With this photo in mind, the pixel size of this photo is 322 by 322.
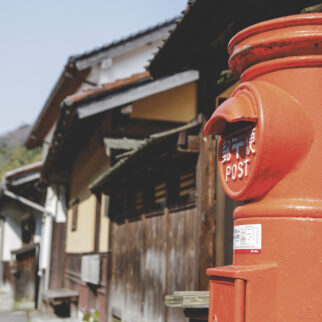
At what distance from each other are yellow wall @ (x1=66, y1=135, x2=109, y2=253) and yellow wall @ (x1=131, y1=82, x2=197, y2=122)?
1.18m

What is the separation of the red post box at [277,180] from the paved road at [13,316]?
1122 centimetres

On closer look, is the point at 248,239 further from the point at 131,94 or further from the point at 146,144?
the point at 131,94

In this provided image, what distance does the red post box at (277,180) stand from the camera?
221cm

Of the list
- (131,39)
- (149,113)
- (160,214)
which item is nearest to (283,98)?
(160,214)

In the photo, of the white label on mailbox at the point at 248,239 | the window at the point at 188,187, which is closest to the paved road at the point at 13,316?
the window at the point at 188,187

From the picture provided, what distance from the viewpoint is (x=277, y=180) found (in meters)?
2.36

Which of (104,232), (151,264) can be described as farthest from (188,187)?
(104,232)

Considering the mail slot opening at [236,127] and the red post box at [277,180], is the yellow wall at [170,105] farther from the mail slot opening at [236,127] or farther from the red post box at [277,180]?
the red post box at [277,180]

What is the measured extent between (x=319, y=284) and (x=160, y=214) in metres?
4.72

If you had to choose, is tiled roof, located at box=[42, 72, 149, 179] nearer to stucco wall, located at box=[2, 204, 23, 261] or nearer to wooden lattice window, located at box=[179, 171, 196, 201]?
wooden lattice window, located at box=[179, 171, 196, 201]

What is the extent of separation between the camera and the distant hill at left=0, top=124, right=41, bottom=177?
5594cm

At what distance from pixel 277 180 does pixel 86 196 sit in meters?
10.2

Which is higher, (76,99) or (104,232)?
(76,99)

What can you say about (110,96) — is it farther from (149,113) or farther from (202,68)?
(202,68)
